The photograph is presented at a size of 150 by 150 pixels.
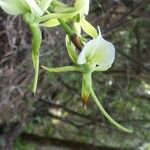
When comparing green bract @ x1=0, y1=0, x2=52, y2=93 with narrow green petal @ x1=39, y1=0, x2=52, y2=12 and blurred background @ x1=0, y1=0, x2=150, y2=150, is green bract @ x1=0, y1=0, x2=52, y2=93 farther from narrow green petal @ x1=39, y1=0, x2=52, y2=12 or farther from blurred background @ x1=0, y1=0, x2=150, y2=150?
blurred background @ x1=0, y1=0, x2=150, y2=150

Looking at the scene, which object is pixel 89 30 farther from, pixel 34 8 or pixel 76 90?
pixel 76 90

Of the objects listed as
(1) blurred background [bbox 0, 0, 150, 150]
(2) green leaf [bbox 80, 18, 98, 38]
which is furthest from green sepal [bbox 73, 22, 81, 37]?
(1) blurred background [bbox 0, 0, 150, 150]

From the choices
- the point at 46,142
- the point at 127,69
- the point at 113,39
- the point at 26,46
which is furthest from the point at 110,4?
the point at 46,142

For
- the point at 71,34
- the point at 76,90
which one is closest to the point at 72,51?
the point at 71,34

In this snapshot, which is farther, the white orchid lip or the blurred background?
the blurred background

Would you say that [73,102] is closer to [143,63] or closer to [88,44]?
[143,63]

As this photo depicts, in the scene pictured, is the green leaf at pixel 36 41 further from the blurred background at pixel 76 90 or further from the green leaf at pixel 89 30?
the blurred background at pixel 76 90
